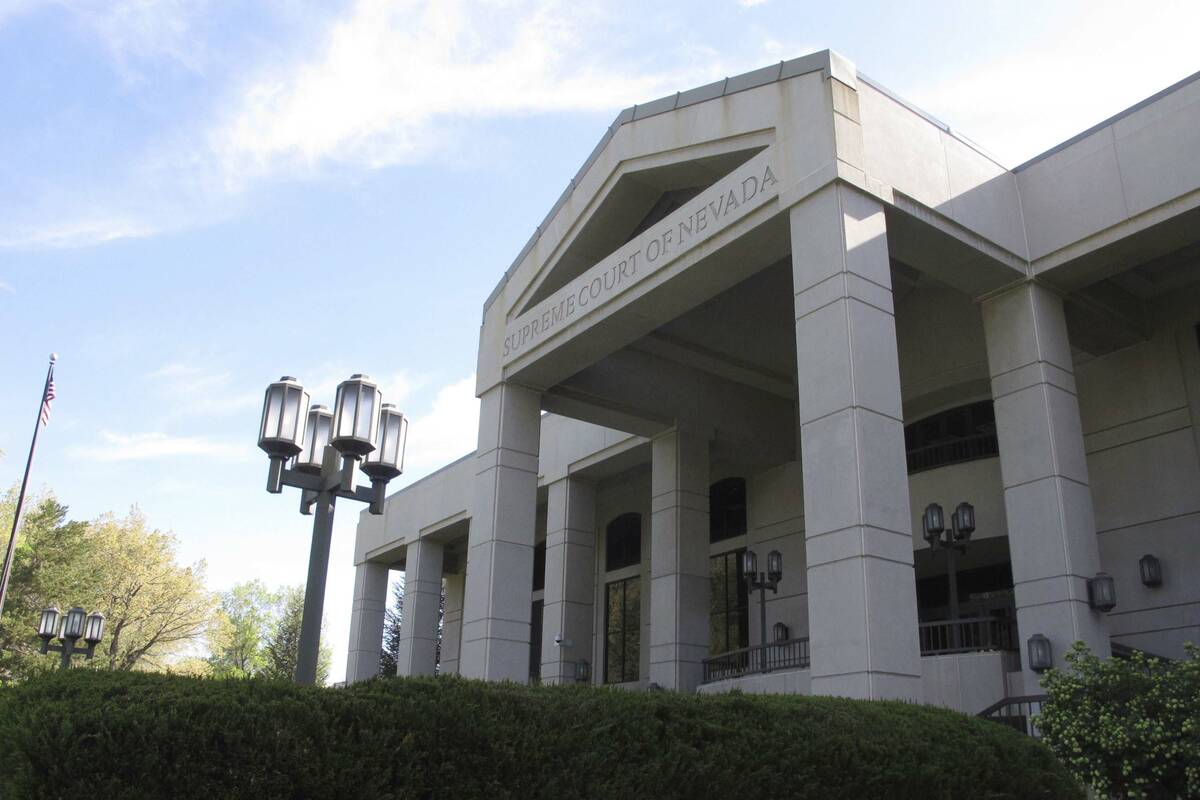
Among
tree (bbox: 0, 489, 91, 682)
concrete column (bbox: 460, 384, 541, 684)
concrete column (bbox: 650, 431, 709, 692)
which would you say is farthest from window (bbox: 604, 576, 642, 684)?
tree (bbox: 0, 489, 91, 682)

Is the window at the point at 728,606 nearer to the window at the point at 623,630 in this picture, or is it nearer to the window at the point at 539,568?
the window at the point at 623,630

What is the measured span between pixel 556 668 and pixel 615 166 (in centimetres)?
1206

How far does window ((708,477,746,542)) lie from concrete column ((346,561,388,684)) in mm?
15227

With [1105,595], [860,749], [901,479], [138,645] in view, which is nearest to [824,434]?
[901,479]

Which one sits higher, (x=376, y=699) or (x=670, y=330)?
(x=670, y=330)

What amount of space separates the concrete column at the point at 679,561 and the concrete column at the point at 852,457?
30.6 feet

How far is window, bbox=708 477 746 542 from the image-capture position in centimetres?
2603

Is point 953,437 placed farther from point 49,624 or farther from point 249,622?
point 249,622

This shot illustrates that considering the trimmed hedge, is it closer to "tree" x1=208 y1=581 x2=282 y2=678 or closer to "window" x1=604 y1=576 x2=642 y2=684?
"window" x1=604 y1=576 x2=642 y2=684

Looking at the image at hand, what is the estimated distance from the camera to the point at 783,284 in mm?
20469

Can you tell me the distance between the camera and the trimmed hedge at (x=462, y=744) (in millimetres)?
5586

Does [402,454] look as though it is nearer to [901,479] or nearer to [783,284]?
[901,479]

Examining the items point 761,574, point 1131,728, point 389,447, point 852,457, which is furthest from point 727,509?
point 389,447

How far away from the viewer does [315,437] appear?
32.8 ft
